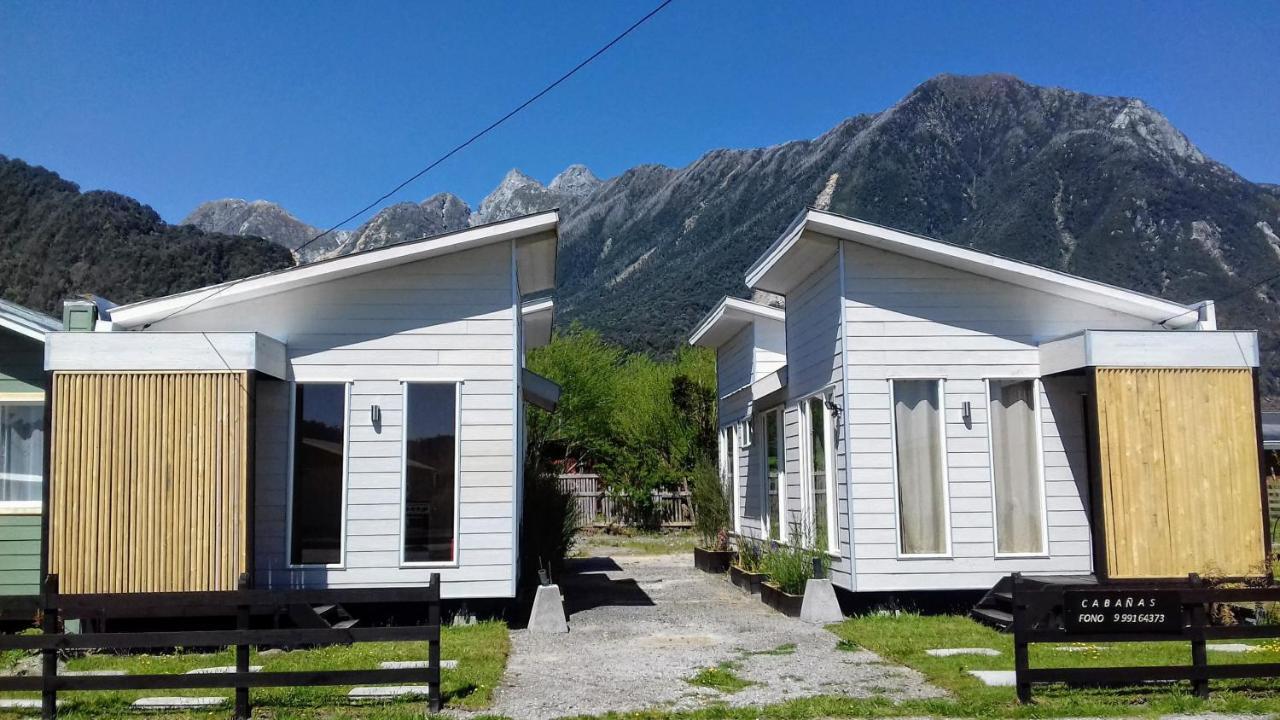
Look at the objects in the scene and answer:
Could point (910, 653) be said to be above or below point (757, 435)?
below

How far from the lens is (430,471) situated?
10.7 metres

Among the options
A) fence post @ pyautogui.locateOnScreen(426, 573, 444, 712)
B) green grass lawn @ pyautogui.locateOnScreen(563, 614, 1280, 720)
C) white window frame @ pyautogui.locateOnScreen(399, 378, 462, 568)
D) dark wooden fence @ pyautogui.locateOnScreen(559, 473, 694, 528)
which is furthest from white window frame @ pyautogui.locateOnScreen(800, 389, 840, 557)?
dark wooden fence @ pyautogui.locateOnScreen(559, 473, 694, 528)

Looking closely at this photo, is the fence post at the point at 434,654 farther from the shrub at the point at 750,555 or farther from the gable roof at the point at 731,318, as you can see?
the gable roof at the point at 731,318

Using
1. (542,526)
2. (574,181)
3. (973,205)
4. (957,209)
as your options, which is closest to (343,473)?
(542,526)

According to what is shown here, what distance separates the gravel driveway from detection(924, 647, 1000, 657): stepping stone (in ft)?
1.55

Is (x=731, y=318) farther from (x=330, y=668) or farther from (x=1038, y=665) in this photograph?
(x=330, y=668)

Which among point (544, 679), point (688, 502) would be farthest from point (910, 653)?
point (688, 502)

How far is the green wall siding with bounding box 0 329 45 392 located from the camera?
36.5ft

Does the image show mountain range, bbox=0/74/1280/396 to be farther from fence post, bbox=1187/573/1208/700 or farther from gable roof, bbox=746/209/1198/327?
fence post, bbox=1187/573/1208/700

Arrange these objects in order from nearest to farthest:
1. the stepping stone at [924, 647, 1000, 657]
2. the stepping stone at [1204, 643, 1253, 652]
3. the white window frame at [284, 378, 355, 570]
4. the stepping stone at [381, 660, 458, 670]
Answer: the stepping stone at [381, 660, 458, 670] → the stepping stone at [924, 647, 1000, 657] → the stepping stone at [1204, 643, 1253, 652] → the white window frame at [284, 378, 355, 570]

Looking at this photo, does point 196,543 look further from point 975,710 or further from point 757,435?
point 757,435

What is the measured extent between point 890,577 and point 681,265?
7698 centimetres

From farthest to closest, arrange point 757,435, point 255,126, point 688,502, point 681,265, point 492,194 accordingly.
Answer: point 492,194
point 681,265
point 688,502
point 255,126
point 757,435

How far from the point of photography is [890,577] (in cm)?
1089
